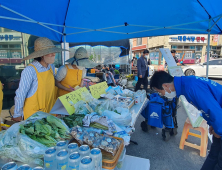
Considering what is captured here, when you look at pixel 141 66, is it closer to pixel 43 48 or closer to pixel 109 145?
pixel 43 48

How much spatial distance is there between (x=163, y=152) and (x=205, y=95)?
1792 millimetres

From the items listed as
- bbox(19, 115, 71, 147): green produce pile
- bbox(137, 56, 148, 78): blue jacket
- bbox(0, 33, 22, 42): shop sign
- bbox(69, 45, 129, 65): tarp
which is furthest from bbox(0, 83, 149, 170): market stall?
bbox(69, 45, 129, 65): tarp

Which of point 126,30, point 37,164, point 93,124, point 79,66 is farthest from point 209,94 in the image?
point 126,30

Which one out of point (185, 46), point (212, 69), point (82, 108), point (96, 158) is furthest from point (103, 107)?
point (185, 46)

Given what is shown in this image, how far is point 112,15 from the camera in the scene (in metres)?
2.85

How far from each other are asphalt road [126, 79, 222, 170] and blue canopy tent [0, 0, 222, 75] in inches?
97.3

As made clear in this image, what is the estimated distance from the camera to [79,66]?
2441mm

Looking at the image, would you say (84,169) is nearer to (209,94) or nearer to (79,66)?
(209,94)

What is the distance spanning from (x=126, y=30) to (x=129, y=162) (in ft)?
10.1

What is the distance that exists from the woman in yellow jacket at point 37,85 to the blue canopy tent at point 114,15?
88 cm

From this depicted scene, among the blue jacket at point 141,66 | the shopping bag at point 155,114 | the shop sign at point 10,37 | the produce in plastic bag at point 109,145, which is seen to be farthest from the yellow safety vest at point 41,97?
the blue jacket at point 141,66

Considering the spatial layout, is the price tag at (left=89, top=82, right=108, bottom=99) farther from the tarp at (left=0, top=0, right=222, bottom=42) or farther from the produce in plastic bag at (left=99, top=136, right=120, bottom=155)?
the tarp at (left=0, top=0, right=222, bottom=42)

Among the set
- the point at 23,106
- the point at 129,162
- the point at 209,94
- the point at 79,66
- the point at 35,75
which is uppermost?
the point at 79,66

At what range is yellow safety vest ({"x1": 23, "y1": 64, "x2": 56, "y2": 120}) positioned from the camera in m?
1.73
